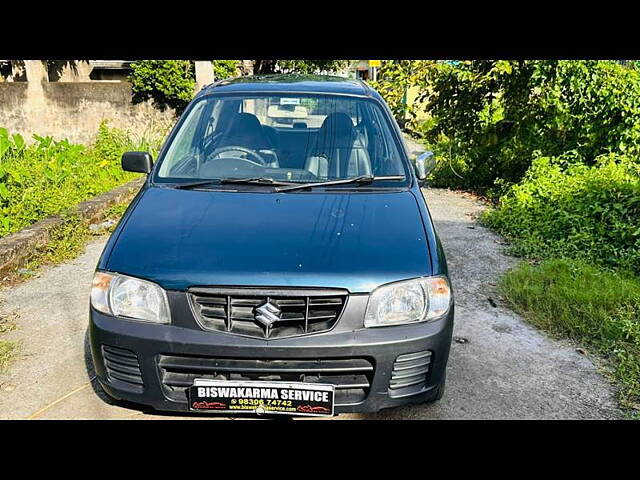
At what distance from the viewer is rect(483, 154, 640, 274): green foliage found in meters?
5.22

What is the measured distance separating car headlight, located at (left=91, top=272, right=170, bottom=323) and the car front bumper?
40mm

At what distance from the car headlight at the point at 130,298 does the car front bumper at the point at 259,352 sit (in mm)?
40

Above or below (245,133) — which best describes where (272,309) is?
below

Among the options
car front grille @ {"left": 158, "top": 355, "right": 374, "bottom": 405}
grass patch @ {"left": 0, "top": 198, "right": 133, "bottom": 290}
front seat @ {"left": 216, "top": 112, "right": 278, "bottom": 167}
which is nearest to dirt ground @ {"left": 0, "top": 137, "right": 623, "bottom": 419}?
grass patch @ {"left": 0, "top": 198, "right": 133, "bottom": 290}

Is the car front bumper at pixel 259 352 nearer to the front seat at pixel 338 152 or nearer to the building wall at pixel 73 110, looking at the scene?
the front seat at pixel 338 152

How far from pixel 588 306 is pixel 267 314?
9.40 feet

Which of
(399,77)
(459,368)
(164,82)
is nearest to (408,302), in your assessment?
(459,368)

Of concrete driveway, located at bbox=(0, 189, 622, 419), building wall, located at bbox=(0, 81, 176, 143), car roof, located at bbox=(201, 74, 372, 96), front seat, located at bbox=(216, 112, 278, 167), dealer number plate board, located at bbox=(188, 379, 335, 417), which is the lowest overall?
concrete driveway, located at bbox=(0, 189, 622, 419)

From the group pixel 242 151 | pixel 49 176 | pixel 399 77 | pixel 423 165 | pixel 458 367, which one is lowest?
pixel 458 367

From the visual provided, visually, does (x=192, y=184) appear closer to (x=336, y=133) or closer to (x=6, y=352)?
(x=336, y=133)

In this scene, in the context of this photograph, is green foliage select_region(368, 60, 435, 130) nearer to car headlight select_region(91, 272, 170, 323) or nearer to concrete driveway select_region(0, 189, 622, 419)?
concrete driveway select_region(0, 189, 622, 419)

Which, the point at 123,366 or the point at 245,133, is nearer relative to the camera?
the point at 123,366

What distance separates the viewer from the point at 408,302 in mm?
2381

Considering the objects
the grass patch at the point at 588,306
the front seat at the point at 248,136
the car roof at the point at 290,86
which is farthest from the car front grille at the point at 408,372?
the car roof at the point at 290,86
